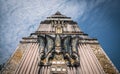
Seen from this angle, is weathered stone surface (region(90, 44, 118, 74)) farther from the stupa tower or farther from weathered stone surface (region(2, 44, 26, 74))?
weathered stone surface (region(2, 44, 26, 74))

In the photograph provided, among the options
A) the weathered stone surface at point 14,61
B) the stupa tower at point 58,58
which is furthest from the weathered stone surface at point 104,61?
the weathered stone surface at point 14,61

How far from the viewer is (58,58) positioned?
931 cm

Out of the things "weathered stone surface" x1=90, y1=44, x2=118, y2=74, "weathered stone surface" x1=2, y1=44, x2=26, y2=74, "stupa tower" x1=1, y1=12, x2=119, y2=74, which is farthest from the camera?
"weathered stone surface" x1=90, y1=44, x2=118, y2=74

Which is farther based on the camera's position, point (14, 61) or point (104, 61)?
point (104, 61)

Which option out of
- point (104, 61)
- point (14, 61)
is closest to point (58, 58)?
point (14, 61)

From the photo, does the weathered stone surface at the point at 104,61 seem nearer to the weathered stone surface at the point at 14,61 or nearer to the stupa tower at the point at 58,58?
the stupa tower at the point at 58,58

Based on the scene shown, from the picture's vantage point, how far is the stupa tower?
853cm

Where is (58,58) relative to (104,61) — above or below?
above

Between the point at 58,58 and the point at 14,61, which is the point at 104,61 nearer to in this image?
the point at 58,58

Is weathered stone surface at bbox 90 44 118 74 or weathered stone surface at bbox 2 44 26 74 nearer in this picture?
weathered stone surface at bbox 2 44 26 74

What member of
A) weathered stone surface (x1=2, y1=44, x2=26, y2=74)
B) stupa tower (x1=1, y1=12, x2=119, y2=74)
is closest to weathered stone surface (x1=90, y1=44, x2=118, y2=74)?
stupa tower (x1=1, y1=12, x2=119, y2=74)

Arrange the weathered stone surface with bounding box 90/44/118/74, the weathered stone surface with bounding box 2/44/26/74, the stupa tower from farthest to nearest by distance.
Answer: the weathered stone surface with bounding box 90/44/118/74
the stupa tower
the weathered stone surface with bounding box 2/44/26/74

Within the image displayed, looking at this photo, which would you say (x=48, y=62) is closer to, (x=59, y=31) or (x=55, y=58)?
(x=55, y=58)

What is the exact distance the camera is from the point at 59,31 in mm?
13555
